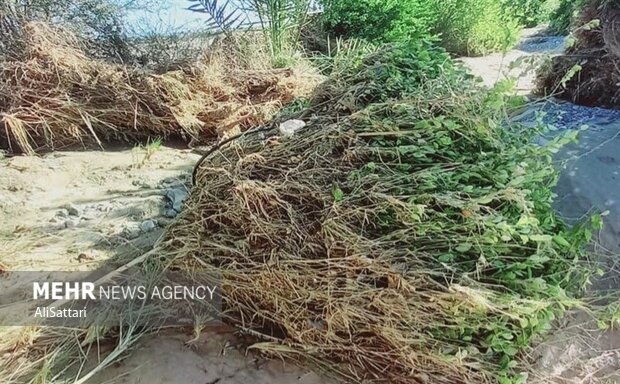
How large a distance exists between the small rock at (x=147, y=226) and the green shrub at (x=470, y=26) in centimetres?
384

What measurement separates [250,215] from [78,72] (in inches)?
95.1

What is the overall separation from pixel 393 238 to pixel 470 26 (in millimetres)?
4334

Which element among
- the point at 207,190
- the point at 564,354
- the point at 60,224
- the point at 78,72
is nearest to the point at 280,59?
the point at 78,72

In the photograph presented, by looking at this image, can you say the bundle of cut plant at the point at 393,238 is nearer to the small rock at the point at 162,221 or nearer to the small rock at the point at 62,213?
the small rock at the point at 162,221

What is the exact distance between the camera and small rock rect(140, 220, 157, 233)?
233 centimetres

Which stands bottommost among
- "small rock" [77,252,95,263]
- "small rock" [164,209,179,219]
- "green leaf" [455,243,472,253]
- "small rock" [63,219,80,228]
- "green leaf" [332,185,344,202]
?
"small rock" [77,252,95,263]

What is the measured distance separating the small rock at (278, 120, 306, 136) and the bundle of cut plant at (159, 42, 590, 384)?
31 mm

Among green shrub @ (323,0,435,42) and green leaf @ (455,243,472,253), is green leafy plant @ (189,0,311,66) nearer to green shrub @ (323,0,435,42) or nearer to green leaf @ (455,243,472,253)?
green shrub @ (323,0,435,42)

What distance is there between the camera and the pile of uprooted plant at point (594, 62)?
88.6 inches

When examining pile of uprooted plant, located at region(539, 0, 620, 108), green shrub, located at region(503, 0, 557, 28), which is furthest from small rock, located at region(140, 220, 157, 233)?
green shrub, located at region(503, 0, 557, 28)

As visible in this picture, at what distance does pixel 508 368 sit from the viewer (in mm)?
1287

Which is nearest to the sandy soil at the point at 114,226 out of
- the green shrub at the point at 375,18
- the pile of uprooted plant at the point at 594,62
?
the pile of uprooted plant at the point at 594,62

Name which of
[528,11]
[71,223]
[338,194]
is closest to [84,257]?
[71,223]

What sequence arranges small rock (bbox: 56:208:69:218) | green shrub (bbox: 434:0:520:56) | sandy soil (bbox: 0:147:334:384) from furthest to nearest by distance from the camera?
green shrub (bbox: 434:0:520:56) < small rock (bbox: 56:208:69:218) < sandy soil (bbox: 0:147:334:384)
